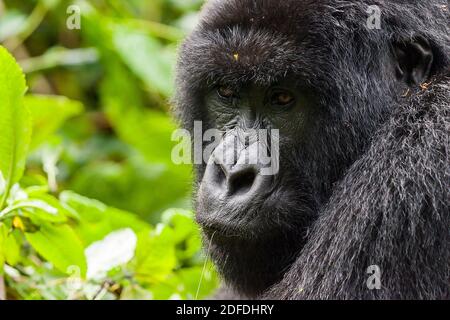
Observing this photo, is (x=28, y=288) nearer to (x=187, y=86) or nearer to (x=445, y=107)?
(x=187, y=86)

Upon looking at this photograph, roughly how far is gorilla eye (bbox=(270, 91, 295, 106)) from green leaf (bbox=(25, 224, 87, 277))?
959mm

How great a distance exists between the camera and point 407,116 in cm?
291

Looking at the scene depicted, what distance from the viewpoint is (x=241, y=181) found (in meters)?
2.93

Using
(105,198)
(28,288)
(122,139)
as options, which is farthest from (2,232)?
(122,139)

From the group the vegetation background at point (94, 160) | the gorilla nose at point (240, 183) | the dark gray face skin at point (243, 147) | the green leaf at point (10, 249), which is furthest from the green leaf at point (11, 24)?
the gorilla nose at point (240, 183)

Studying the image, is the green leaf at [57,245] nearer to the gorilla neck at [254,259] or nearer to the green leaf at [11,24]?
the gorilla neck at [254,259]

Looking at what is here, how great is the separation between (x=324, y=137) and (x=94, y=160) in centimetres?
378

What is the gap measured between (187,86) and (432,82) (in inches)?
40.8

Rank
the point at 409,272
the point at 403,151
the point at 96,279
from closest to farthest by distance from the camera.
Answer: the point at 409,272, the point at 403,151, the point at 96,279

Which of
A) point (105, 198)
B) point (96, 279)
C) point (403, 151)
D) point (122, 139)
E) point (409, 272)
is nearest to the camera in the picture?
point (409, 272)

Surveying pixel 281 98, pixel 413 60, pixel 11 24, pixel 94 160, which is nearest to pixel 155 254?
pixel 281 98

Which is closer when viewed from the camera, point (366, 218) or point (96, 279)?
point (366, 218)

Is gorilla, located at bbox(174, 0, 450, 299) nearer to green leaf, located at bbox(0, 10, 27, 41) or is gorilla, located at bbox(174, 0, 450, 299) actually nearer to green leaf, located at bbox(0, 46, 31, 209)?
green leaf, located at bbox(0, 46, 31, 209)

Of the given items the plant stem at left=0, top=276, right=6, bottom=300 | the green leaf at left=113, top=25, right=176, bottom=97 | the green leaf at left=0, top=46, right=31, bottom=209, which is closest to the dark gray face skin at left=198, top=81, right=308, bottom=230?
the green leaf at left=0, top=46, right=31, bottom=209
